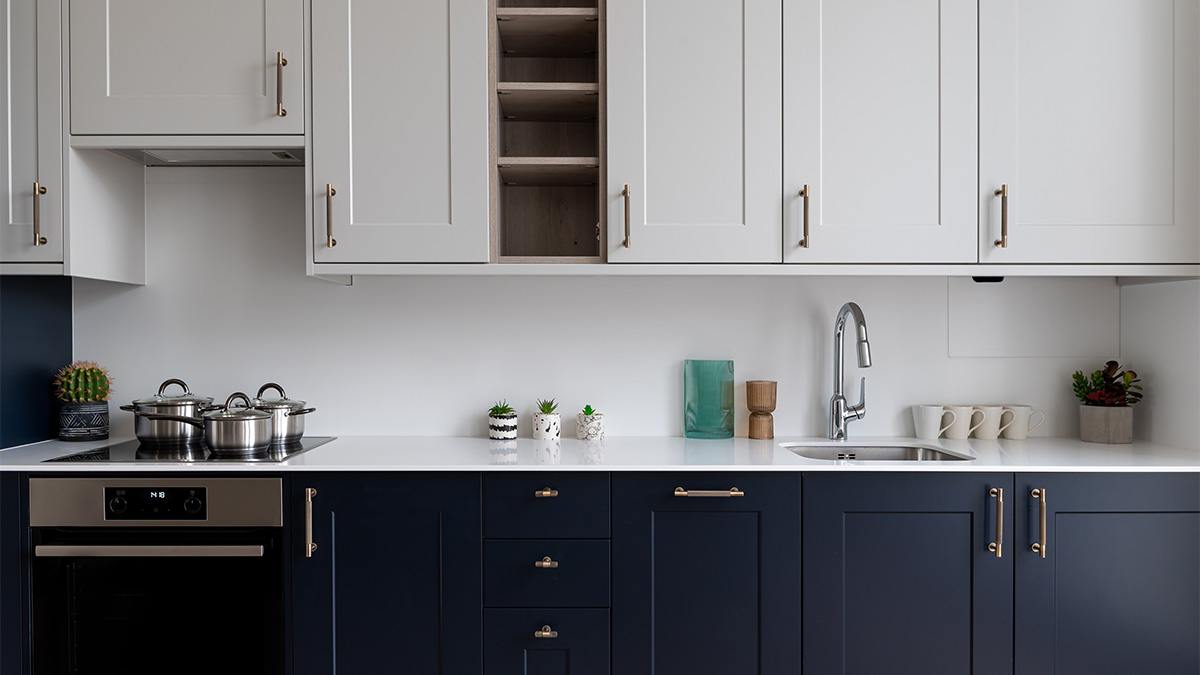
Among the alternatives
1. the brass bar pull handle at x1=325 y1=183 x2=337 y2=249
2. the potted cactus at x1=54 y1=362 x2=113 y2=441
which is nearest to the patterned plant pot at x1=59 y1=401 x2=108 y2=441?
the potted cactus at x1=54 y1=362 x2=113 y2=441

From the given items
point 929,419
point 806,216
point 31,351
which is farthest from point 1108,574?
point 31,351

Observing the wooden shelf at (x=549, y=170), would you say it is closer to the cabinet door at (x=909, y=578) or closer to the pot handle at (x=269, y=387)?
the pot handle at (x=269, y=387)

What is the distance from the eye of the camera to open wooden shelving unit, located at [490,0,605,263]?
2141 millimetres

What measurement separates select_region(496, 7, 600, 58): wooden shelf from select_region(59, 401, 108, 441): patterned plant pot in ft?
5.46

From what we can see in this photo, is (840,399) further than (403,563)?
Yes

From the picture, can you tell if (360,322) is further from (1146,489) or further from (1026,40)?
(1146,489)

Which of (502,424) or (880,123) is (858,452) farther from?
(502,424)

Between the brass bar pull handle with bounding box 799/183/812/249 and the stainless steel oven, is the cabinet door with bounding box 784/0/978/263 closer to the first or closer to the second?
the brass bar pull handle with bounding box 799/183/812/249

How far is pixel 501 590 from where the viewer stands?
1.84m

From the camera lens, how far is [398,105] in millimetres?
1985

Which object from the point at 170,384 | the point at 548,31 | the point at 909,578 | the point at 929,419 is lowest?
the point at 909,578

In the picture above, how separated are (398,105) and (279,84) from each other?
32 centimetres

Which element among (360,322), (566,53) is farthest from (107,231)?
(566,53)

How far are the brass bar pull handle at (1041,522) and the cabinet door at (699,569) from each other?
0.59 meters
